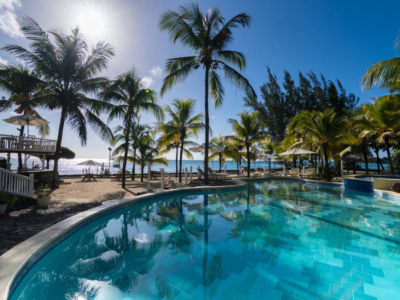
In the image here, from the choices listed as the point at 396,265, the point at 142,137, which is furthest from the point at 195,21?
the point at 396,265

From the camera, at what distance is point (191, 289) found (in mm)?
2701

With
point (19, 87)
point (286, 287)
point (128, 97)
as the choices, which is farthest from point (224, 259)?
point (19, 87)

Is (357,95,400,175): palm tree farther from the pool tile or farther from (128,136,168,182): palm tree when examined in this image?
(128,136,168,182): palm tree

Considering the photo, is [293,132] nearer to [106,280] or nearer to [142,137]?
[142,137]

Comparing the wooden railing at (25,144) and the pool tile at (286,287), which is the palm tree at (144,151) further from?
the pool tile at (286,287)

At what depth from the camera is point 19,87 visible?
12086 mm

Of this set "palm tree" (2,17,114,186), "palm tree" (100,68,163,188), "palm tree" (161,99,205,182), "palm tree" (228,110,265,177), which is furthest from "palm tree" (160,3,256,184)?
"palm tree" (228,110,265,177)

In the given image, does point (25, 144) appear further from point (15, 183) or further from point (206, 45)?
point (206, 45)

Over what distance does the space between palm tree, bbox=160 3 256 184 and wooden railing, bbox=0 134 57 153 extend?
7531mm

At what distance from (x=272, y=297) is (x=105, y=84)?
12.1 metres

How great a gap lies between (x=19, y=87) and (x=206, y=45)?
12518 millimetres

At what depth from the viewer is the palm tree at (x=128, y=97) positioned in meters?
11.1

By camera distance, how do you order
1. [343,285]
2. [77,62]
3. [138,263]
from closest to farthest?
[343,285]
[138,263]
[77,62]

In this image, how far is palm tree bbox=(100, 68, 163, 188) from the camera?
36.4 ft
